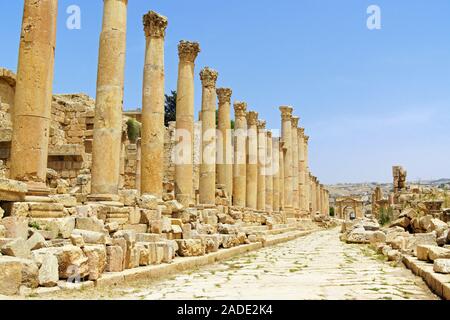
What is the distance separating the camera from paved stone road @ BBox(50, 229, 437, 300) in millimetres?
6379

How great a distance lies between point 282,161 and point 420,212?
16906 millimetres

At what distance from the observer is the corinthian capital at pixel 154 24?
15211 millimetres

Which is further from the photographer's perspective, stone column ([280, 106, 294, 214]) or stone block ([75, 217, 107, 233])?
stone column ([280, 106, 294, 214])

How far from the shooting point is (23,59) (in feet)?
31.2

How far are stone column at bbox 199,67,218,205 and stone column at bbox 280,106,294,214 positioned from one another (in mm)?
14343

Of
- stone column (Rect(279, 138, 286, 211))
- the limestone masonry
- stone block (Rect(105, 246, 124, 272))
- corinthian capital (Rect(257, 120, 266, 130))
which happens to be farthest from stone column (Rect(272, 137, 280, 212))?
stone block (Rect(105, 246, 124, 272))

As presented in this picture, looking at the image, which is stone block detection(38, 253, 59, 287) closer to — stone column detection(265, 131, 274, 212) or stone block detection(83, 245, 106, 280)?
stone block detection(83, 245, 106, 280)

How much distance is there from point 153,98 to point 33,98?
5898 millimetres

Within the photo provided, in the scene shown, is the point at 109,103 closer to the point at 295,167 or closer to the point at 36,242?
the point at 36,242

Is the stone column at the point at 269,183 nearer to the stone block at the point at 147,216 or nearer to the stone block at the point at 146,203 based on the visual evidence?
the stone block at the point at 146,203

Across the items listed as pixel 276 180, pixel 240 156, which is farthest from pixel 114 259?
pixel 276 180

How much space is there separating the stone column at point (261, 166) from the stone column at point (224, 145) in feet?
17.0

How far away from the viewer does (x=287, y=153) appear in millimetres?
35250
